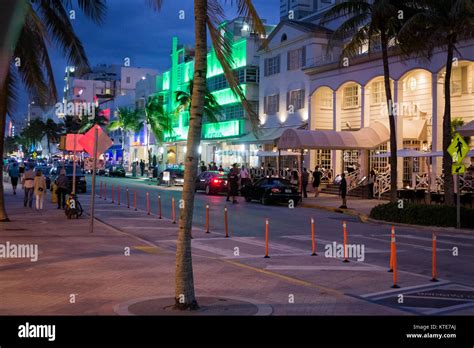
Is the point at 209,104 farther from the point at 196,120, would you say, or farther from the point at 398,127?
the point at 196,120

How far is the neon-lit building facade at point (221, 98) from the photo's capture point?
5559 cm

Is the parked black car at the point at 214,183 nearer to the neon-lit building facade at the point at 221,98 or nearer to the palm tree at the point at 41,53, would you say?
the neon-lit building facade at the point at 221,98

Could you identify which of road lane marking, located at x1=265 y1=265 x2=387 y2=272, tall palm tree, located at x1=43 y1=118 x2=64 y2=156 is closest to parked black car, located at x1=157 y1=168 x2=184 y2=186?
road lane marking, located at x1=265 y1=265 x2=387 y2=272

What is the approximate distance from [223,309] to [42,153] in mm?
165762

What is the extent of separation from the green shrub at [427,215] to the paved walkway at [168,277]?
675cm

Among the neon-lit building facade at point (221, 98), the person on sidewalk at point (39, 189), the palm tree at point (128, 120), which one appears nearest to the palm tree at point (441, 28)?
the person on sidewalk at point (39, 189)

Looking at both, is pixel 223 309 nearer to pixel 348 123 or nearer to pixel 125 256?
pixel 125 256

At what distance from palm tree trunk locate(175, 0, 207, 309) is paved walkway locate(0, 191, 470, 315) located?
0.38m

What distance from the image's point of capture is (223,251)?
15.4 metres

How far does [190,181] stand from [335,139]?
2959 cm

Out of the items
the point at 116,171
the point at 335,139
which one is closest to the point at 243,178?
the point at 335,139

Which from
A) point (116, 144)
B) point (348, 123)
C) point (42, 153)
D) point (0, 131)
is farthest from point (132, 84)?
point (0, 131)
